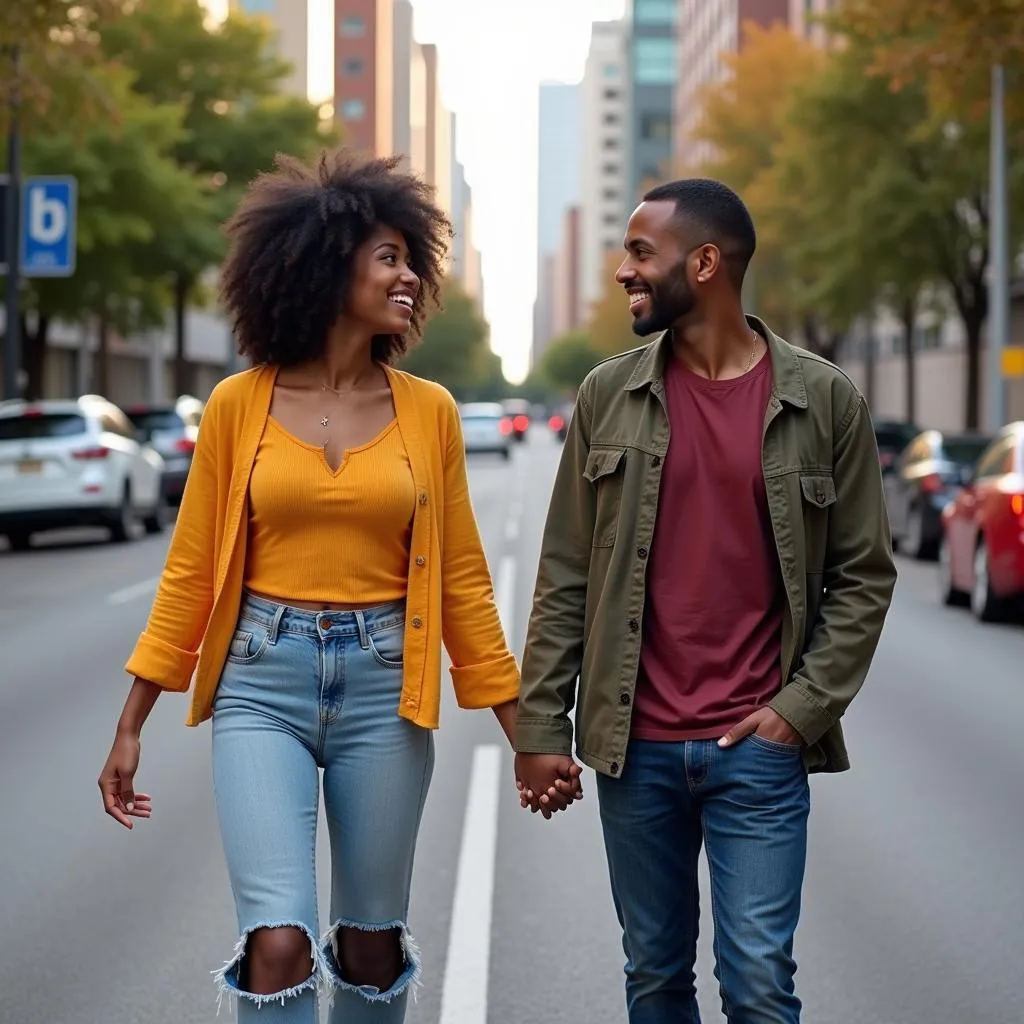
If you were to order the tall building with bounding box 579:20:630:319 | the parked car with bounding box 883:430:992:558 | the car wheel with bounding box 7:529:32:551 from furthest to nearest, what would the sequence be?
the tall building with bounding box 579:20:630:319 → the car wheel with bounding box 7:529:32:551 → the parked car with bounding box 883:430:992:558

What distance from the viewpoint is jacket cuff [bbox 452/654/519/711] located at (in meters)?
3.81

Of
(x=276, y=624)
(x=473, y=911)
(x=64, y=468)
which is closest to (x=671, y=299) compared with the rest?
(x=276, y=624)

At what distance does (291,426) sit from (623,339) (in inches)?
3422

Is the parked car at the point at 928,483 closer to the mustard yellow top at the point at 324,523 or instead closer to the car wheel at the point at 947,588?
the car wheel at the point at 947,588

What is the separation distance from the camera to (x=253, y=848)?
331 centimetres

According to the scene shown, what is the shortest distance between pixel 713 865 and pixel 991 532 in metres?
10.7

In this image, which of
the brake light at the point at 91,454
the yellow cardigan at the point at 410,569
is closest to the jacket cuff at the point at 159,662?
the yellow cardigan at the point at 410,569

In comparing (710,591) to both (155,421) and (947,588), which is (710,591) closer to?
(947,588)

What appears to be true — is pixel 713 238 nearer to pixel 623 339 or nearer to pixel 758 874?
pixel 758 874

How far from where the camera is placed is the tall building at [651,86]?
148m

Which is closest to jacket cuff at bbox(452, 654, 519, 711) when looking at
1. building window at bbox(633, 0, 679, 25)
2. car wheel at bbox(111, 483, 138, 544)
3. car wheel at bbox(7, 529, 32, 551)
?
car wheel at bbox(111, 483, 138, 544)

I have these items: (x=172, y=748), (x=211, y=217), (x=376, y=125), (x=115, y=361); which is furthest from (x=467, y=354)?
(x=172, y=748)

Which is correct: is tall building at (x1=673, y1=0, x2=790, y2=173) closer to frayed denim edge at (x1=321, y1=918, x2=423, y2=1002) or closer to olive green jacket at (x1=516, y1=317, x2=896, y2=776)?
olive green jacket at (x1=516, y1=317, x2=896, y2=776)

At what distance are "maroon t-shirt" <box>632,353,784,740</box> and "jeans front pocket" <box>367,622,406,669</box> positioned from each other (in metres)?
0.48
